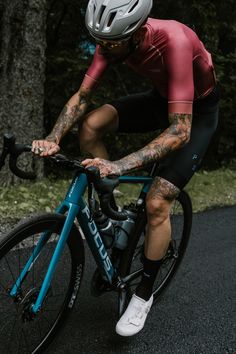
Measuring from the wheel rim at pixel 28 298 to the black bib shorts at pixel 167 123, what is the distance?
2.94ft

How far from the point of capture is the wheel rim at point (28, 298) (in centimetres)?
249

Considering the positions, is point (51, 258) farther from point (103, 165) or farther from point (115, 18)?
point (115, 18)

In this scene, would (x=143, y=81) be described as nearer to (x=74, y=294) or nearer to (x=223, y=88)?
(x=223, y=88)

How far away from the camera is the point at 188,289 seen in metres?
3.88

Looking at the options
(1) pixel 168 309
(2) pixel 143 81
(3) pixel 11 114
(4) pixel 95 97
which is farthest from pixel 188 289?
(2) pixel 143 81

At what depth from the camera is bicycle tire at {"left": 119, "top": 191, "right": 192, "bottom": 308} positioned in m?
3.15

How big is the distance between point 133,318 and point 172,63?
5.31 feet

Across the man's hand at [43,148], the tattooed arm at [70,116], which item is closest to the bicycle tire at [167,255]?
the tattooed arm at [70,116]

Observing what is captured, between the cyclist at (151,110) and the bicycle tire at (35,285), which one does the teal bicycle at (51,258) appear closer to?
the bicycle tire at (35,285)

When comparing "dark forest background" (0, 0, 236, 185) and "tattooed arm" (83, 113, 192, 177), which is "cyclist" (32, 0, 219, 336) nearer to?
"tattooed arm" (83, 113, 192, 177)

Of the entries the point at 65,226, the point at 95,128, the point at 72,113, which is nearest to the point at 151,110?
the point at 95,128

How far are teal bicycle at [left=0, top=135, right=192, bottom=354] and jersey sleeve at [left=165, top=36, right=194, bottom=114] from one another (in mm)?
600

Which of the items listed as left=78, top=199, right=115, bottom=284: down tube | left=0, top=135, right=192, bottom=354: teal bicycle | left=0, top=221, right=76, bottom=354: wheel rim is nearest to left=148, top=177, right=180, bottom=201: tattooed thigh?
left=0, top=135, right=192, bottom=354: teal bicycle

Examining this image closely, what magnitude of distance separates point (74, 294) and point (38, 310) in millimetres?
336
